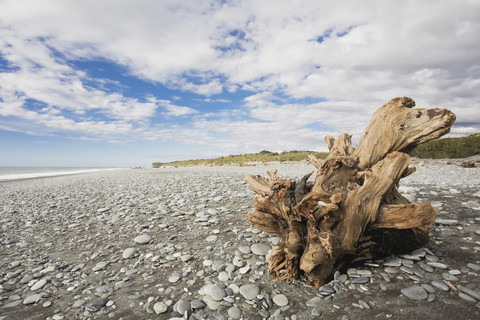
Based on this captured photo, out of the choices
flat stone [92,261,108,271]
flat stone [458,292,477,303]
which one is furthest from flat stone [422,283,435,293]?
flat stone [92,261,108,271]

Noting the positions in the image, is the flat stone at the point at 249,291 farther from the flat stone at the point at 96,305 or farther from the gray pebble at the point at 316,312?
the flat stone at the point at 96,305

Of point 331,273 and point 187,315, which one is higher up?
point 331,273

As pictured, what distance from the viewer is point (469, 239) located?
4195mm

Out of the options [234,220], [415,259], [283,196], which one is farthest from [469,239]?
[234,220]

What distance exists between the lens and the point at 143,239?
5383mm

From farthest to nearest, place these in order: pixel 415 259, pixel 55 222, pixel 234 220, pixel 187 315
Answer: pixel 55 222 < pixel 234 220 < pixel 415 259 < pixel 187 315

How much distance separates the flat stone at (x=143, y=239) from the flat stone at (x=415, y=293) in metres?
4.61

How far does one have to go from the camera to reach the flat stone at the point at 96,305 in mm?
3262

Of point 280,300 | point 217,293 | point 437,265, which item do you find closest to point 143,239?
point 217,293

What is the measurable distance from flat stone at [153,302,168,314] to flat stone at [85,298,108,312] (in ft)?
2.50

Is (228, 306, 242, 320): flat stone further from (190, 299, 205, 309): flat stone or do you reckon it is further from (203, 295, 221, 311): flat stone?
(190, 299, 205, 309): flat stone

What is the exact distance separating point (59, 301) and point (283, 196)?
11.6ft

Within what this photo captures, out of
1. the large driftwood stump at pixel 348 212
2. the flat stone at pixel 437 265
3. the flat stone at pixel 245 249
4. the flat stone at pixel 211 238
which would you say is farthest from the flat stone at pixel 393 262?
the flat stone at pixel 211 238

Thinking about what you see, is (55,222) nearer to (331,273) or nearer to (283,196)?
(283,196)
